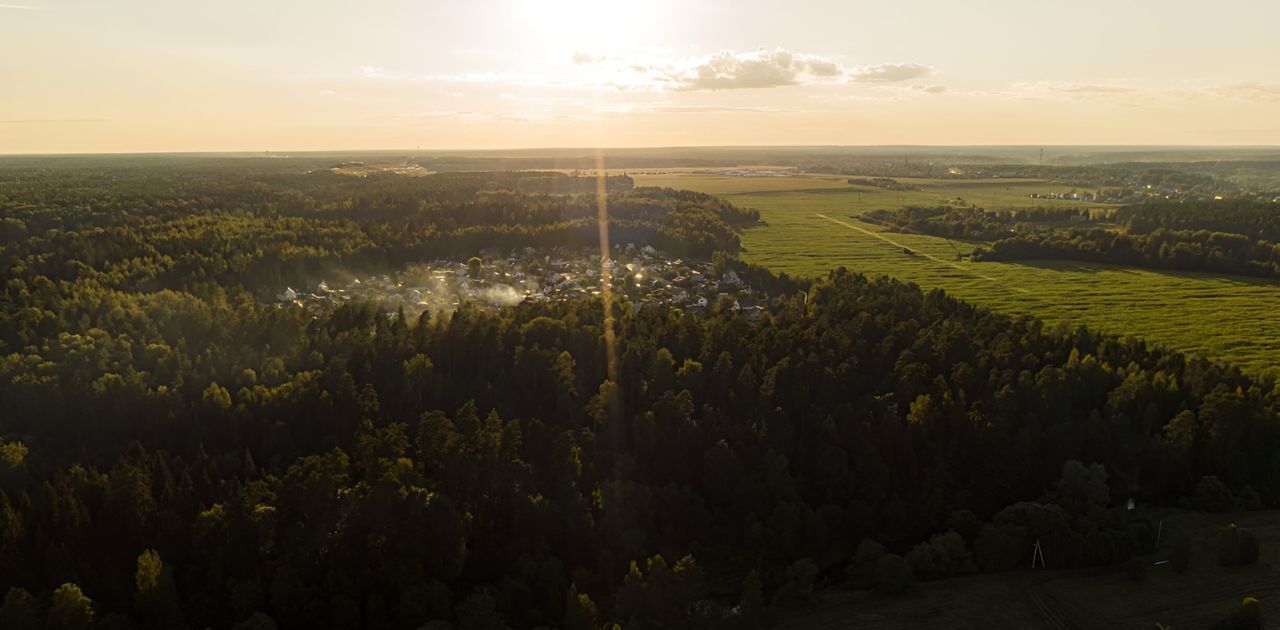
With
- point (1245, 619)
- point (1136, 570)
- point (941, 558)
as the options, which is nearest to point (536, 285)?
point (941, 558)

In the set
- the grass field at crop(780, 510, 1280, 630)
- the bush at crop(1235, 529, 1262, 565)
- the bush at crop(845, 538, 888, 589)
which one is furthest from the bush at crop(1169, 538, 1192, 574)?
the bush at crop(845, 538, 888, 589)

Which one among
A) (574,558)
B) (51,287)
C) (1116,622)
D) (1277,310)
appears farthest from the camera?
(1277,310)

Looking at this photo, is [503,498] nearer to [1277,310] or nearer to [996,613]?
[996,613]

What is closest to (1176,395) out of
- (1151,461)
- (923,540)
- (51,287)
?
(1151,461)

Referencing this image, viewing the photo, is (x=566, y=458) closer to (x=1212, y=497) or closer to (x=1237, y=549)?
(x=1237, y=549)

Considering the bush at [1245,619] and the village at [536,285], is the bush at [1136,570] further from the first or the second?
the village at [536,285]

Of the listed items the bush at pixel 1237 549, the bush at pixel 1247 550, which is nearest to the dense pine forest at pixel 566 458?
the bush at pixel 1247 550
